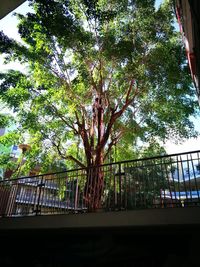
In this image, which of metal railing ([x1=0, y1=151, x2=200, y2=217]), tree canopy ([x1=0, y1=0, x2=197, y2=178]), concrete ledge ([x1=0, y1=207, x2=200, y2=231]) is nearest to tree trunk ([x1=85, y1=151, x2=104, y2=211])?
metal railing ([x1=0, y1=151, x2=200, y2=217])

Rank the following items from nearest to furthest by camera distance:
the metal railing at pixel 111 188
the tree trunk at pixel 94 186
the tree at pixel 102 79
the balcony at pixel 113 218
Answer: the balcony at pixel 113 218 < the metal railing at pixel 111 188 < the tree trunk at pixel 94 186 < the tree at pixel 102 79

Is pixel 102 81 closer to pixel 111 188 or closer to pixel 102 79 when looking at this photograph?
pixel 102 79

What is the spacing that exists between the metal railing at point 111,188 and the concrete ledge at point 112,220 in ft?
1.29

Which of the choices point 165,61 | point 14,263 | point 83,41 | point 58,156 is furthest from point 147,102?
point 14,263

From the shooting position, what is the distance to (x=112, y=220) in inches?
225

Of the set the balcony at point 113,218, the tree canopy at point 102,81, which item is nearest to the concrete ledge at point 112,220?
the balcony at point 113,218

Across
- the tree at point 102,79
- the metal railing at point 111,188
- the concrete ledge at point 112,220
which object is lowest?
the concrete ledge at point 112,220

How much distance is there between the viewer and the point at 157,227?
5.38m

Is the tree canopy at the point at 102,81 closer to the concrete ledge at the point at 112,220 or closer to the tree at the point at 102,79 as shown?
the tree at the point at 102,79

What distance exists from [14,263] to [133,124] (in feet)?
24.3

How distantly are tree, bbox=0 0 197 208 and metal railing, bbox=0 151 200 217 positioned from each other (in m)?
2.21

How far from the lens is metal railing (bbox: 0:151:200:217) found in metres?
5.88

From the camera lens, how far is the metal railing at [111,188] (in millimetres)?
5883

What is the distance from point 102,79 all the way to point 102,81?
0.09m
